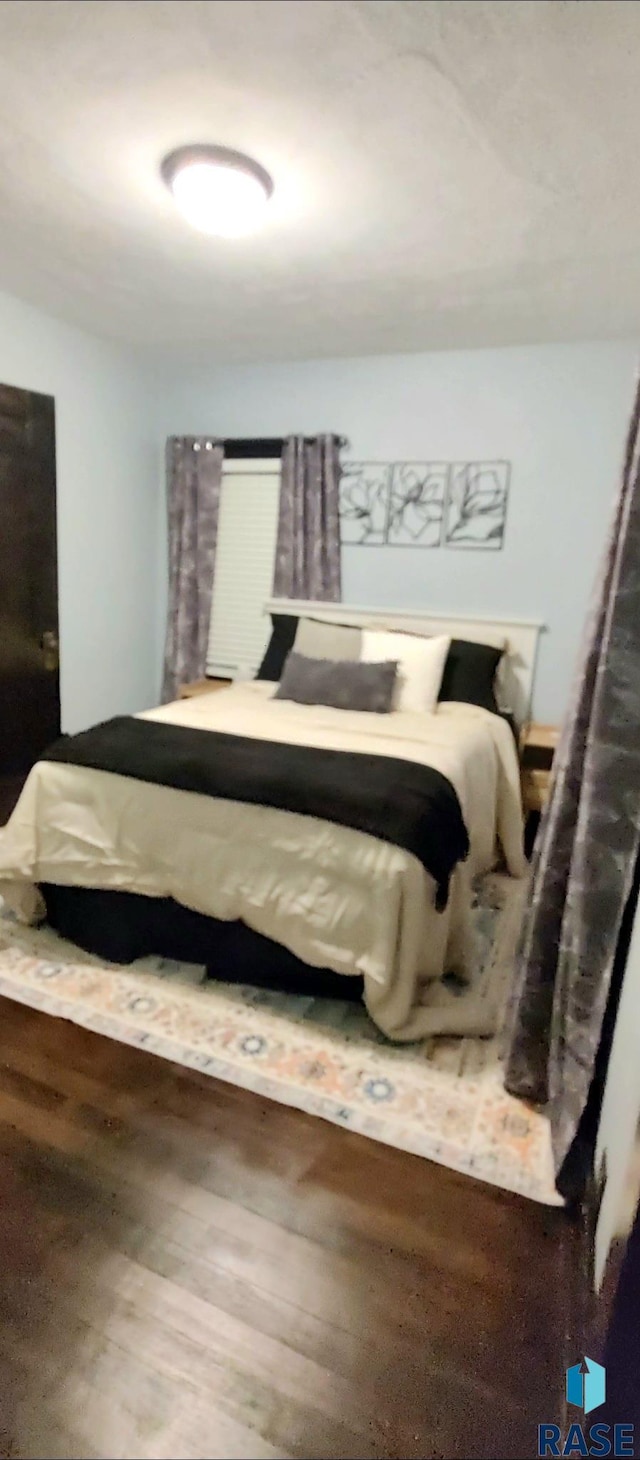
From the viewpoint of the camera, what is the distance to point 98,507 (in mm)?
4008

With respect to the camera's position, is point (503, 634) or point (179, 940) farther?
point (503, 634)

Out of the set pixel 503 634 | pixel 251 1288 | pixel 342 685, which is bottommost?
pixel 251 1288

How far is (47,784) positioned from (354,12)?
2.02m

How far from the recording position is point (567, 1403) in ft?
3.77

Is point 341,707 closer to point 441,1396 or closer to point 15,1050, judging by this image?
point 15,1050

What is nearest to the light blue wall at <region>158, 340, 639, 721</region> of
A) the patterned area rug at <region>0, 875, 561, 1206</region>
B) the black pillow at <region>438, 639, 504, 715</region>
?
the black pillow at <region>438, 639, 504, 715</region>

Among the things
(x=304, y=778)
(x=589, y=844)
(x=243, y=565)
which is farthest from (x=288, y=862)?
(x=243, y=565)

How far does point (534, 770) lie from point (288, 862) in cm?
183

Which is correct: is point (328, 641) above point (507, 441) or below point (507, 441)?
below

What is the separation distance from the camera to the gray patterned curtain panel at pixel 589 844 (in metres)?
1.36

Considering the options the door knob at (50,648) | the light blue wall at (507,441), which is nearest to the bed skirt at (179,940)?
the door knob at (50,648)

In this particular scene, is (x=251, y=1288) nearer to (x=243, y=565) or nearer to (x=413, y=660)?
(x=413, y=660)

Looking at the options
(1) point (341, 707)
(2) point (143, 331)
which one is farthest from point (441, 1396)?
(2) point (143, 331)

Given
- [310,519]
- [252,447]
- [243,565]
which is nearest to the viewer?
[310,519]
